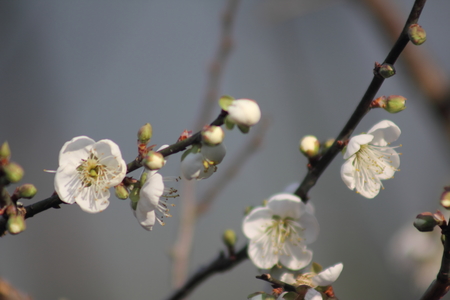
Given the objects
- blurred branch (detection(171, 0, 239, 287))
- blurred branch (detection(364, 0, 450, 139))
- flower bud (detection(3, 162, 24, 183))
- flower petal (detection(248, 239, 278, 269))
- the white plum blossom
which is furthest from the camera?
blurred branch (detection(364, 0, 450, 139))

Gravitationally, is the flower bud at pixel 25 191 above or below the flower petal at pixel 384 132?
below

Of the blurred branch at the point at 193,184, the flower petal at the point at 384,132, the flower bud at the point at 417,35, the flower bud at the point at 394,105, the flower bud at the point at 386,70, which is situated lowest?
the blurred branch at the point at 193,184

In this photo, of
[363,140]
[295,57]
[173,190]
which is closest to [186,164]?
[173,190]

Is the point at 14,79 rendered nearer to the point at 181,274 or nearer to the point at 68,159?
the point at 181,274

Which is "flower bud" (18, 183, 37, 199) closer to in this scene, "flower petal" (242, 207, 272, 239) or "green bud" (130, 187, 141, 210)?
"green bud" (130, 187, 141, 210)

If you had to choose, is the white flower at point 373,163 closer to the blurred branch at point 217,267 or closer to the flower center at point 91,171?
the blurred branch at point 217,267

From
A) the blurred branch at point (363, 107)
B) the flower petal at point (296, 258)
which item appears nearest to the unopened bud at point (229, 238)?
the flower petal at point (296, 258)

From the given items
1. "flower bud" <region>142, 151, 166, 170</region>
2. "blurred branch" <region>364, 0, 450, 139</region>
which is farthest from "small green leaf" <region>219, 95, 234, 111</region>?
"blurred branch" <region>364, 0, 450, 139</region>
